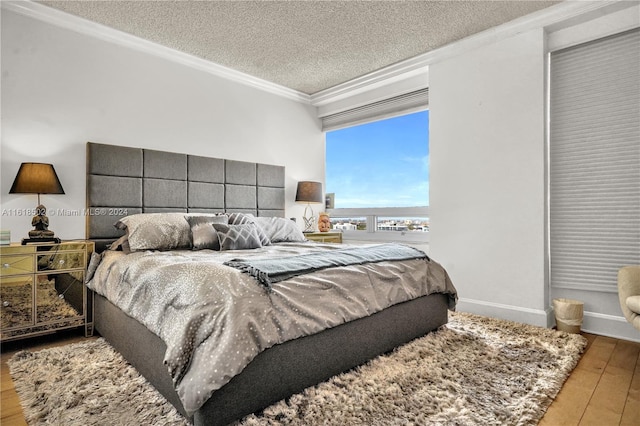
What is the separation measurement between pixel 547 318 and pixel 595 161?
1.33 m

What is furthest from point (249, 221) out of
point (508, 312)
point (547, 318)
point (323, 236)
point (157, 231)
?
point (547, 318)

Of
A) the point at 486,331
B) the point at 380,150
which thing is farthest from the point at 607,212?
the point at 380,150

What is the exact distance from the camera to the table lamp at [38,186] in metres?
2.62

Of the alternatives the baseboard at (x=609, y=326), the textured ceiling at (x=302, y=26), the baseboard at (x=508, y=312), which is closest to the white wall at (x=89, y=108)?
the textured ceiling at (x=302, y=26)

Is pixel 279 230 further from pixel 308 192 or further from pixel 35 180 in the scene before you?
pixel 35 180

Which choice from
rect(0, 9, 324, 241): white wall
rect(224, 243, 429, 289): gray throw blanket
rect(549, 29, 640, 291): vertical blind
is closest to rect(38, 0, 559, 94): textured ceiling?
rect(0, 9, 324, 241): white wall

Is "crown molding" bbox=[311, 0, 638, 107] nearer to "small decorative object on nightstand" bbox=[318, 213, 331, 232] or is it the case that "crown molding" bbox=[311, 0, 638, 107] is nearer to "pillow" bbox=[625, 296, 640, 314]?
"small decorative object on nightstand" bbox=[318, 213, 331, 232]

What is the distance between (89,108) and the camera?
315 centimetres

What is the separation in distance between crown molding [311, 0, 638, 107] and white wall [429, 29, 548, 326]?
0.07 meters

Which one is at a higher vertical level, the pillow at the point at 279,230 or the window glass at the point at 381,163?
the window glass at the point at 381,163

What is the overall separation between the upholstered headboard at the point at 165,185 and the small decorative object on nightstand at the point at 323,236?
537 millimetres

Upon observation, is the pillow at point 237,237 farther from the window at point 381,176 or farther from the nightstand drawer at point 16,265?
the window at point 381,176

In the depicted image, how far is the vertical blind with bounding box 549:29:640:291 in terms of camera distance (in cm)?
275

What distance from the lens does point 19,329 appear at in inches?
97.2
